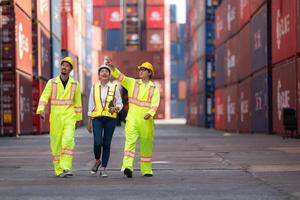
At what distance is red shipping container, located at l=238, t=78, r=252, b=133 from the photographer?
105 ft

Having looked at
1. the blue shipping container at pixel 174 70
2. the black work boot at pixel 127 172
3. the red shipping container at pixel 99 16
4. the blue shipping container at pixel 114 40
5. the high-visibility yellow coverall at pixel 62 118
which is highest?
the red shipping container at pixel 99 16

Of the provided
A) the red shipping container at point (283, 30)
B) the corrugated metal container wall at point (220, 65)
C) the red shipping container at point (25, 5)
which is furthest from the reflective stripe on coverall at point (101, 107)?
the corrugated metal container wall at point (220, 65)

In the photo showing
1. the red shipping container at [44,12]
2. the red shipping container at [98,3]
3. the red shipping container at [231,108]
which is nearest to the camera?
the red shipping container at [44,12]

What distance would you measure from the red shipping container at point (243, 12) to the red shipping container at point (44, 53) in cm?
954

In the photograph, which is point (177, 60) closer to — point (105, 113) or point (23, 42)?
point (23, 42)

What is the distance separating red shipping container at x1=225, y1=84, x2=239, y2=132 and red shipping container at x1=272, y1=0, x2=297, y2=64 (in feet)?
29.9

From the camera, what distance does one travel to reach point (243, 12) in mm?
33125

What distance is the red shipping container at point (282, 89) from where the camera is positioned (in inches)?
935

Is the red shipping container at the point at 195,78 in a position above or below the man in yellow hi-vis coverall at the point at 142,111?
above

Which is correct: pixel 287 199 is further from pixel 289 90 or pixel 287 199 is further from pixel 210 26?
pixel 210 26

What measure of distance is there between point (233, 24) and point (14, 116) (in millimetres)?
13673

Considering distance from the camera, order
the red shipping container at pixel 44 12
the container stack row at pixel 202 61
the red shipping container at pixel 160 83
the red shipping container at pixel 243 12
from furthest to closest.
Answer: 1. the red shipping container at pixel 160 83
2. the container stack row at pixel 202 61
3. the red shipping container at pixel 44 12
4. the red shipping container at pixel 243 12

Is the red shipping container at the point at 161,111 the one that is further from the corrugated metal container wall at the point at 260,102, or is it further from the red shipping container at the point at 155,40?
the corrugated metal container wall at the point at 260,102

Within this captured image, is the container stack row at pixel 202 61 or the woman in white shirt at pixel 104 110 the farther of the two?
the container stack row at pixel 202 61
